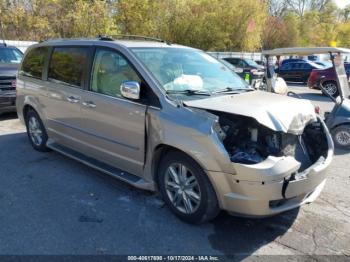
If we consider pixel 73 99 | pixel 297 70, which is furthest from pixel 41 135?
pixel 297 70

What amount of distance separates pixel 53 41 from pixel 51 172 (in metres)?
2.05

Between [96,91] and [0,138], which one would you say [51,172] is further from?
[0,138]

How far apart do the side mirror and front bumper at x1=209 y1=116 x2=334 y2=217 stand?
3.79 ft

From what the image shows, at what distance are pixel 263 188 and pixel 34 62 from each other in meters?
4.49

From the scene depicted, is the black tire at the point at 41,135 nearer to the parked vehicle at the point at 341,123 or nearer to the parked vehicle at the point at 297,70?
the parked vehicle at the point at 341,123

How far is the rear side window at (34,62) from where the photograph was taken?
5.66 m

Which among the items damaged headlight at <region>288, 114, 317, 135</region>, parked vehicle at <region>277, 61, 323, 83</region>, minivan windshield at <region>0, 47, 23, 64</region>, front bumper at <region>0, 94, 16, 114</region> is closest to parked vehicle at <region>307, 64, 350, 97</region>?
parked vehicle at <region>277, 61, 323, 83</region>

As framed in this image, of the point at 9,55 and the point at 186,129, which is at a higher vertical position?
the point at 9,55

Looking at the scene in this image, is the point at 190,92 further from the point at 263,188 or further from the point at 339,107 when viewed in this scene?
the point at 339,107

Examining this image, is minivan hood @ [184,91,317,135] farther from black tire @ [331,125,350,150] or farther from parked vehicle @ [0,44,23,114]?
parked vehicle @ [0,44,23,114]

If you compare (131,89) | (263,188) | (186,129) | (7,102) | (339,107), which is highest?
(131,89)

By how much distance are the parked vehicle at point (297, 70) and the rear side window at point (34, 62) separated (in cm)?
1589

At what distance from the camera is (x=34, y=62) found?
5910 millimetres

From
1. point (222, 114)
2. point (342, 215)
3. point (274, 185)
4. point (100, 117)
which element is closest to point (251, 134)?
point (222, 114)
